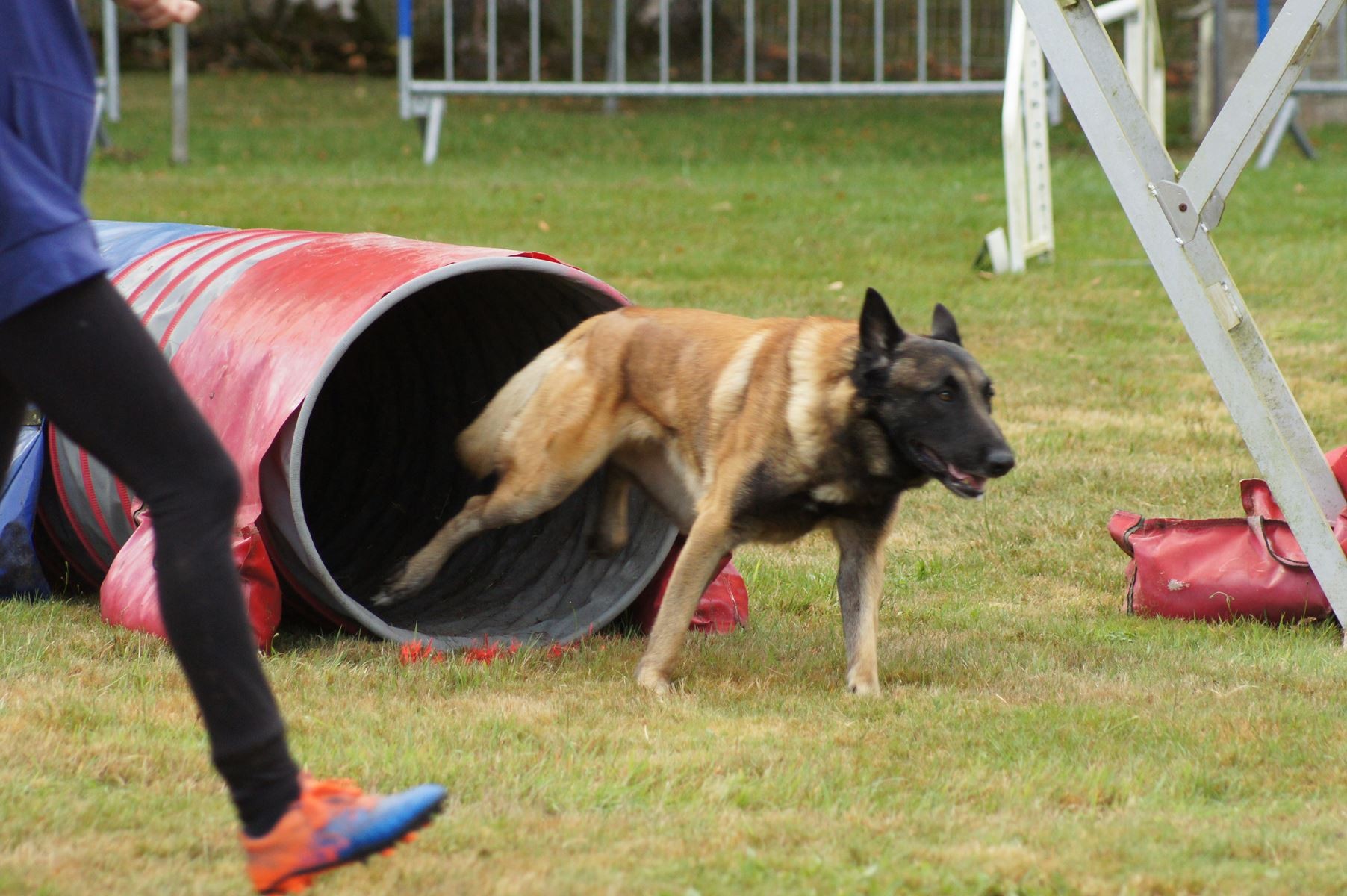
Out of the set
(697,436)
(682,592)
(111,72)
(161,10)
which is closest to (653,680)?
(682,592)

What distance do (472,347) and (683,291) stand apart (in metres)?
4.84

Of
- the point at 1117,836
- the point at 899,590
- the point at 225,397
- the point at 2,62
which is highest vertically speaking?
the point at 2,62

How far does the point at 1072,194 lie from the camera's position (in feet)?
47.2

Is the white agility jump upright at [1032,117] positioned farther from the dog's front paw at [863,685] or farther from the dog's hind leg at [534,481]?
the dog's front paw at [863,685]

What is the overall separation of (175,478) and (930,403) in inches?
88.0

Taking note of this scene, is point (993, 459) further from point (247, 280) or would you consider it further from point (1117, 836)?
point (247, 280)

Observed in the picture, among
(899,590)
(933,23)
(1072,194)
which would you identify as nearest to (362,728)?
(899,590)

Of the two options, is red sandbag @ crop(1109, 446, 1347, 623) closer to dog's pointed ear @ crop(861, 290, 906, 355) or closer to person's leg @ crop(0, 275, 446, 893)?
dog's pointed ear @ crop(861, 290, 906, 355)

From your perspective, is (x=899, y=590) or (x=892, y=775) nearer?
(x=892, y=775)

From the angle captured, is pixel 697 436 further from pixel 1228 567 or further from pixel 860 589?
pixel 1228 567

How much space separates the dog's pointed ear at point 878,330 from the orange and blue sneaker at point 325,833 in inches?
78.8

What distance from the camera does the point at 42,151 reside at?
8.68 feet

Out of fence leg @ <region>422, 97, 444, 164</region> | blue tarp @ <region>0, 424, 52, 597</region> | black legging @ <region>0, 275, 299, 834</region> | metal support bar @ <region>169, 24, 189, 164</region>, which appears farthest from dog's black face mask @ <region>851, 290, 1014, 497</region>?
fence leg @ <region>422, 97, 444, 164</region>

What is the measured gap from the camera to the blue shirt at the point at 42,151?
2.54m
